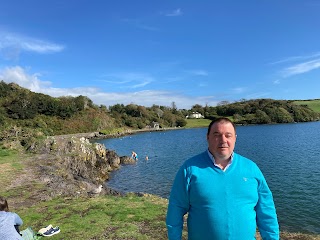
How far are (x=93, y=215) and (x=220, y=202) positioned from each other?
8622 mm

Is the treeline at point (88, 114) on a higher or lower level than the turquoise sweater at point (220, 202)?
higher

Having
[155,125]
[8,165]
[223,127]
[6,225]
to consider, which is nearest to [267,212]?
[223,127]

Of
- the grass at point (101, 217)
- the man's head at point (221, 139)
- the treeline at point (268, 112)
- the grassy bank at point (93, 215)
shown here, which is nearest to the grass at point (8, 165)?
the grassy bank at point (93, 215)

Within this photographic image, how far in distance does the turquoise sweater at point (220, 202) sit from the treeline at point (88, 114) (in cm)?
3317

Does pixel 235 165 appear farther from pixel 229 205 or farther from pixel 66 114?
pixel 66 114

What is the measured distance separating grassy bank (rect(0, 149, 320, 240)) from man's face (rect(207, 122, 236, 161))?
6.27m

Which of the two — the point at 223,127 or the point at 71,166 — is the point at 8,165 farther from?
the point at 223,127

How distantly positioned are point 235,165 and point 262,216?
84 cm

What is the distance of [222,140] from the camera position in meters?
3.84

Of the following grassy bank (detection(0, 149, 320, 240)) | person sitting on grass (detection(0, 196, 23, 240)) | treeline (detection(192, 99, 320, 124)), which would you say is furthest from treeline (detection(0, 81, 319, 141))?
person sitting on grass (detection(0, 196, 23, 240))

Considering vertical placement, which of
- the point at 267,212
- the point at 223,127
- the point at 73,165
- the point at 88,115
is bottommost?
the point at 73,165

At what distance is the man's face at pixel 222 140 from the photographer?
151 inches

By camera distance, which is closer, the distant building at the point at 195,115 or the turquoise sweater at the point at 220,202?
the turquoise sweater at the point at 220,202

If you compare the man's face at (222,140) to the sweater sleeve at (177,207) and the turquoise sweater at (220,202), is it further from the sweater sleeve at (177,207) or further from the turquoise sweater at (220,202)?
the sweater sleeve at (177,207)
